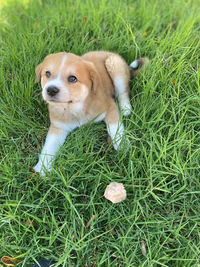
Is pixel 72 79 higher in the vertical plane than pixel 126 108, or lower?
higher

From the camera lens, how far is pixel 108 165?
228cm

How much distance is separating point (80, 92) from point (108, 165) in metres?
0.77

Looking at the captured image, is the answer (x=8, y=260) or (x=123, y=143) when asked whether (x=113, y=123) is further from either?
(x=8, y=260)

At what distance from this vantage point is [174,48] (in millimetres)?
2988

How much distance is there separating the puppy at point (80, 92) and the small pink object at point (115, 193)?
1.57 ft

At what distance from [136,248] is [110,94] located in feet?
5.76

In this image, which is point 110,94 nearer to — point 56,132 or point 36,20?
point 56,132

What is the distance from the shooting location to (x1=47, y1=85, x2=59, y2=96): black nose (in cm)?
217

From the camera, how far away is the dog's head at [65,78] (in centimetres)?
221

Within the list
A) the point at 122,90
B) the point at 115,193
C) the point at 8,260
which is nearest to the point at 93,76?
the point at 122,90

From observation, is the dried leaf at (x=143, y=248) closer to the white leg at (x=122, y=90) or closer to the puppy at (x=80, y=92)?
the puppy at (x=80, y=92)

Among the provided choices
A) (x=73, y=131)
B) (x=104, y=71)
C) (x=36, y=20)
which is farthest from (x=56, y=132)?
(x=36, y=20)

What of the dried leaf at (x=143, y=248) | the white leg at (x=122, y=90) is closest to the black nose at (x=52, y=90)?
the white leg at (x=122, y=90)

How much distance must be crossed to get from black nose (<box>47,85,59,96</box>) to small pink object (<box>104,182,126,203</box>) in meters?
0.98
